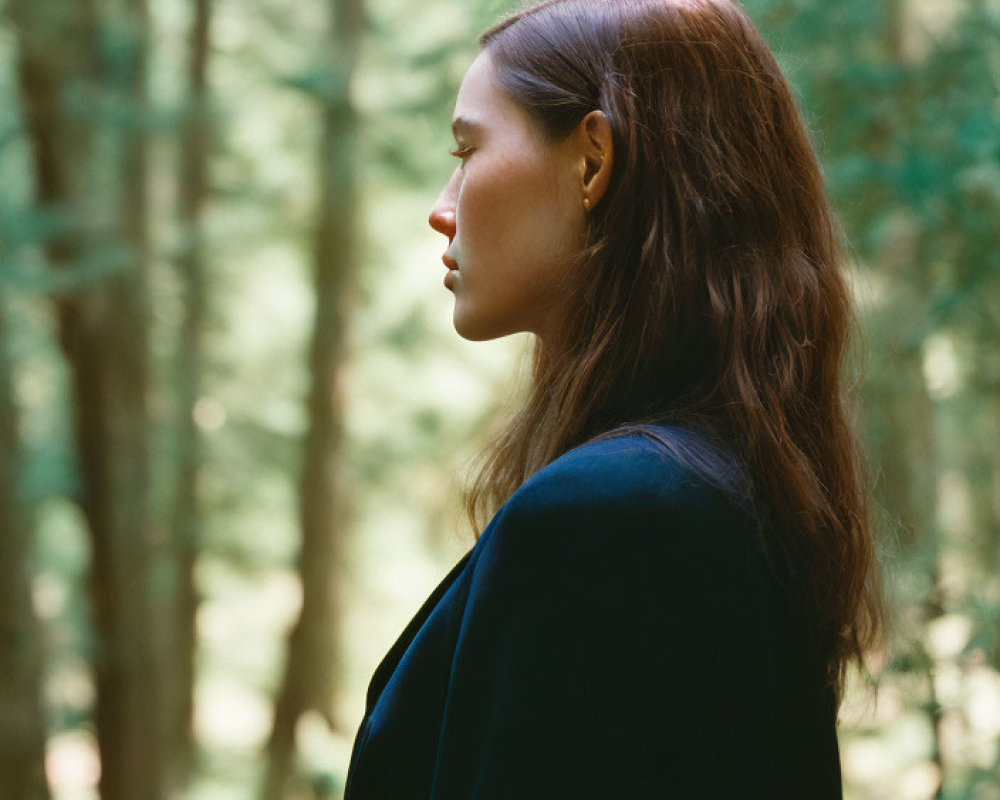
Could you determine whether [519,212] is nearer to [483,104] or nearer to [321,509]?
[483,104]

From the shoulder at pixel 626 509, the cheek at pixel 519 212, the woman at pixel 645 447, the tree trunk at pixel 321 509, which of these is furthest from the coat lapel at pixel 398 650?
the tree trunk at pixel 321 509

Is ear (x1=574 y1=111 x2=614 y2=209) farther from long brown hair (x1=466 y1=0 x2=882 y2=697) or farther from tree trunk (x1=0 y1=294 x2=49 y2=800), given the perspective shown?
tree trunk (x1=0 y1=294 x2=49 y2=800)

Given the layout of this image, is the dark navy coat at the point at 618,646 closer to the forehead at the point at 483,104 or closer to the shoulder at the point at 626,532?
the shoulder at the point at 626,532

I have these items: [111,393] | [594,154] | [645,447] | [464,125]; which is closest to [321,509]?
[111,393]

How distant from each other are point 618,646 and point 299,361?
14.5 meters

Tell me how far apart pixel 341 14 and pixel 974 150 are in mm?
8062

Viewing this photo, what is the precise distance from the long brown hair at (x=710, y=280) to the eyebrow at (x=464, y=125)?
3.0 inches

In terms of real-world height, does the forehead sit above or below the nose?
above

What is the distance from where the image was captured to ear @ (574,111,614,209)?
1.61 m

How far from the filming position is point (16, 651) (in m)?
6.28

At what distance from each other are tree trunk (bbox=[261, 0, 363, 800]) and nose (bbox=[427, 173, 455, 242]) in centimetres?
1008

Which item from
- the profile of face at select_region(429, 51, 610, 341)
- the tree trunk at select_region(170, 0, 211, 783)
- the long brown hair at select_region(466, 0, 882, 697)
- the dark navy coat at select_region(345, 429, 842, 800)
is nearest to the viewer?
the dark navy coat at select_region(345, 429, 842, 800)

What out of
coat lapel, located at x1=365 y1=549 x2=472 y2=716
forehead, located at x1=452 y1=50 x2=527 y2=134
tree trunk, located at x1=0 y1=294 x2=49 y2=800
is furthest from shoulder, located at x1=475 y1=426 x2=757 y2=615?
tree trunk, located at x1=0 y1=294 x2=49 y2=800

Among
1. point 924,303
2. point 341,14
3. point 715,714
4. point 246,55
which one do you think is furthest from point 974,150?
point 246,55
